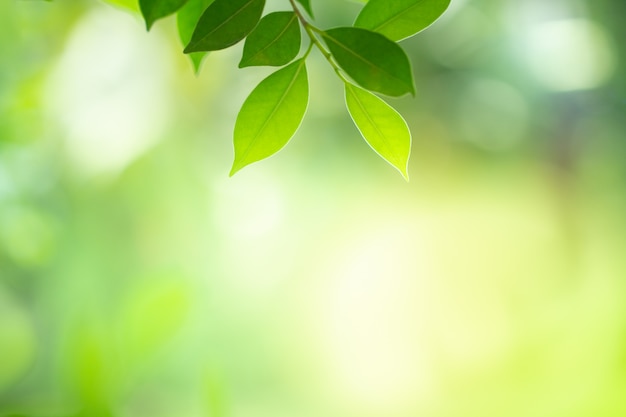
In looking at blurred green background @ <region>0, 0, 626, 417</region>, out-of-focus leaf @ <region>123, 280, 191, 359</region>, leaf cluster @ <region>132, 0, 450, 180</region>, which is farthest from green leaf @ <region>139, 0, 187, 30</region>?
blurred green background @ <region>0, 0, 626, 417</region>

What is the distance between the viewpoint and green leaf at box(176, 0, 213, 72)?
250 millimetres

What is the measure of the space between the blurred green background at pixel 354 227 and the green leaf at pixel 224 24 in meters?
1.49

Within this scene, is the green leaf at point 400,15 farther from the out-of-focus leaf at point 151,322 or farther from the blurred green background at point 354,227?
the blurred green background at point 354,227

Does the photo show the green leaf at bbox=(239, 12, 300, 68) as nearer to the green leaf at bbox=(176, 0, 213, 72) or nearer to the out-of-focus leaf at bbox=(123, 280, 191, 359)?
the green leaf at bbox=(176, 0, 213, 72)

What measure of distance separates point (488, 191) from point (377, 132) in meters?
1.70

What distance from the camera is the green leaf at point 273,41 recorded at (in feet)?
0.71

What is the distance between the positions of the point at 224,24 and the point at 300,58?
1.3 inches

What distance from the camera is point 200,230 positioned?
5.89 feet

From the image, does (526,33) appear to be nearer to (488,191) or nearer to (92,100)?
(488,191)

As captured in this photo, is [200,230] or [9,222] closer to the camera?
[9,222]

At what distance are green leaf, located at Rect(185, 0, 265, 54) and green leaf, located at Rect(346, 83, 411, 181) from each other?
0.04 meters

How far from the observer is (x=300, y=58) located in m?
0.23

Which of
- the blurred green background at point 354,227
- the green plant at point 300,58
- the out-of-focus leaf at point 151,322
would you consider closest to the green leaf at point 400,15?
the green plant at point 300,58

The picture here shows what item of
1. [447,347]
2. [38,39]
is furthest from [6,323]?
[447,347]
